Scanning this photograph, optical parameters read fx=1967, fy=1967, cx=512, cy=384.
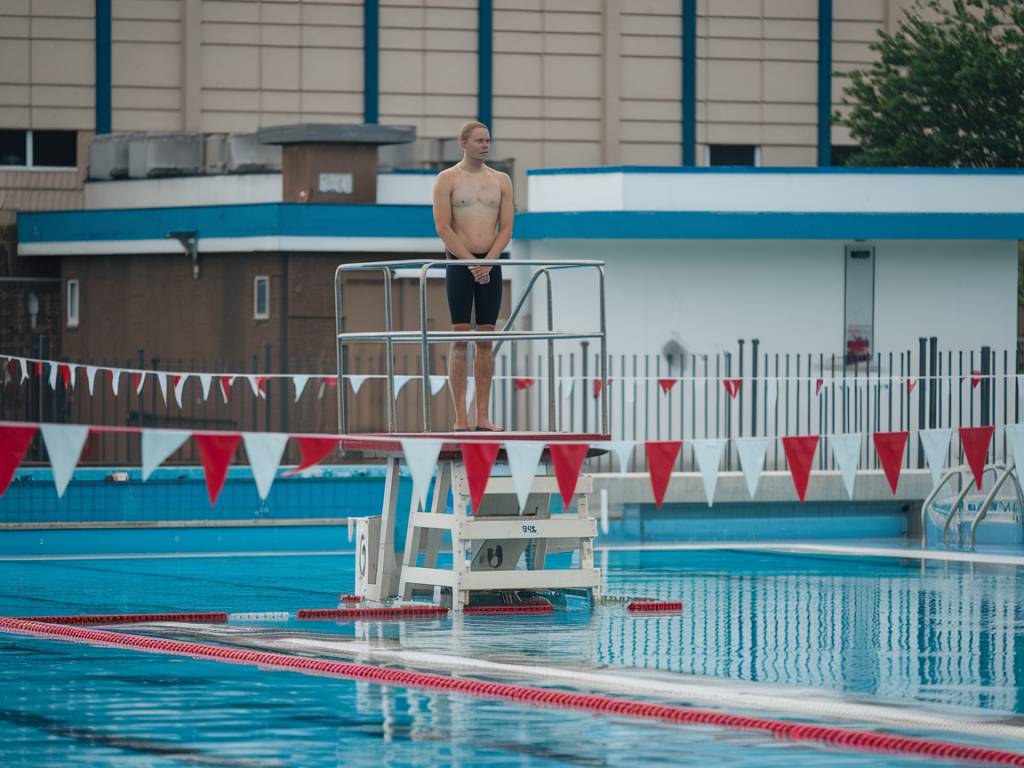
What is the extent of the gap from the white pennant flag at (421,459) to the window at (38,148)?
80.5 feet

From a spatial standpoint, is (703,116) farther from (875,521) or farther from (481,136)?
(481,136)

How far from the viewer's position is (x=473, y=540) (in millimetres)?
13023

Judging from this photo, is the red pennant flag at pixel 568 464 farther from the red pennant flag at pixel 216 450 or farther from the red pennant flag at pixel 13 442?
the red pennant flag at pixel 13 442

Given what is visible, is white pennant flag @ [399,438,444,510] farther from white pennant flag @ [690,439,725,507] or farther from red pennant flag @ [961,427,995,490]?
red pennant flag @ [961,427,995,490]

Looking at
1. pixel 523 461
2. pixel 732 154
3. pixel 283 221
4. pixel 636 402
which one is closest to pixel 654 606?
pixel 523 461

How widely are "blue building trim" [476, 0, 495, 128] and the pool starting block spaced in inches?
957

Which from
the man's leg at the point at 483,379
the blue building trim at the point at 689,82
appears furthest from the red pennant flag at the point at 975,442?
the blue building trim at the point at 689,82

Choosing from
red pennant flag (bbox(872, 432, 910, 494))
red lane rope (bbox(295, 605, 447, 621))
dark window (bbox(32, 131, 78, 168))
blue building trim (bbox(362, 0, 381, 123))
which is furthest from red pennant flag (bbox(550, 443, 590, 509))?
blue building trim (bbox(362, 0, 381, 123))

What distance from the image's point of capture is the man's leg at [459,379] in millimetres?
12906

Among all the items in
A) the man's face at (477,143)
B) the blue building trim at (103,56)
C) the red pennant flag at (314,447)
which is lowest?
the red pennant flag at (314,447)

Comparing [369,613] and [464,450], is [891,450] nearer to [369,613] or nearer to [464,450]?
[464,450]

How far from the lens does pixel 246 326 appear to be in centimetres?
2567

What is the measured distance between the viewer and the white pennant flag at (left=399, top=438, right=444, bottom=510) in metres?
10.8

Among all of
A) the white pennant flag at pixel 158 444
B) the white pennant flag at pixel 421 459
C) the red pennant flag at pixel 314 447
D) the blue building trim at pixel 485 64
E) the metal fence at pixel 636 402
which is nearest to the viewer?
the white pennant flag at pixel 158 444
